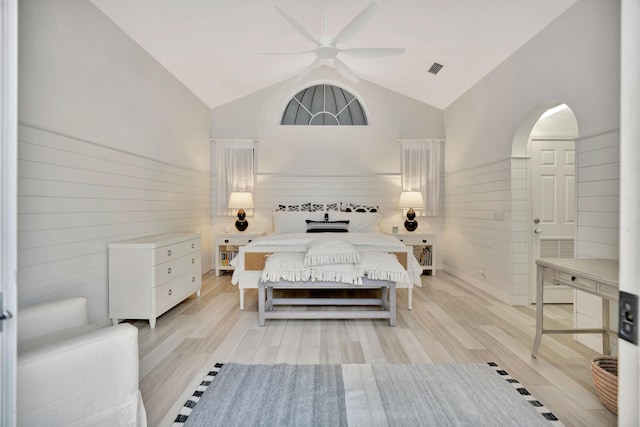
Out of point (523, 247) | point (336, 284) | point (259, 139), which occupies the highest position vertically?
point (259, 139)

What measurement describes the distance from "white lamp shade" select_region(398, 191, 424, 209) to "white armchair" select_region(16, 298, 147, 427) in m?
4.55

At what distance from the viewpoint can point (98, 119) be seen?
287 centimetres

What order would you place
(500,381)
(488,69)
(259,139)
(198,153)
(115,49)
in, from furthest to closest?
(259,139) → (198,153) → (488,69) → (115,49) → (500,381)

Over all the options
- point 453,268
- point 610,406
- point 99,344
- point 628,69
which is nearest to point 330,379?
point 99,344

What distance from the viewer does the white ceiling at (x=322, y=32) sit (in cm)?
308

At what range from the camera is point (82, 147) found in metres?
2.68

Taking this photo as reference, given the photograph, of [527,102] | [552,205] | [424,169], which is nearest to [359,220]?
[424,169]

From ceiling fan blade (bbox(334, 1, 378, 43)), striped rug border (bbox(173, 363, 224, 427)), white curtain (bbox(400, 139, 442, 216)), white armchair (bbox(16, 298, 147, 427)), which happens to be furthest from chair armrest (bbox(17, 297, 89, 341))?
white curtain (bbox(400, 139, 442, 216))

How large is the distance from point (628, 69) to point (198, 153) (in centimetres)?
523

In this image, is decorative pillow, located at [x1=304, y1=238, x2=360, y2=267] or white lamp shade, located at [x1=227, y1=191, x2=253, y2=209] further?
white lamp shade, located at [x1=227, y1=191, x2=253, y2=209]

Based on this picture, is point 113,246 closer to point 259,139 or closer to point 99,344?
point 99,344

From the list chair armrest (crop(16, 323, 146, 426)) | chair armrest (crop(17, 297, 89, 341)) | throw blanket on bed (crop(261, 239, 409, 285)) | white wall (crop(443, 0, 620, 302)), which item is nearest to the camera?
chair armrest (crop(16, 323, 146, 426))

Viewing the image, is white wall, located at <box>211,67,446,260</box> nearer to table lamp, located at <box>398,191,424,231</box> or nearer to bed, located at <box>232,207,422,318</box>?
table lamp, located at <box>398,191,424,231</box>

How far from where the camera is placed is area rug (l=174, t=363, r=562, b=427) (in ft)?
5.67
